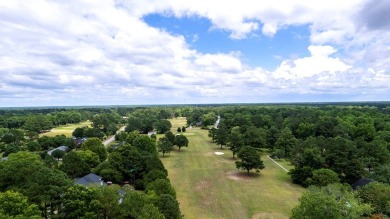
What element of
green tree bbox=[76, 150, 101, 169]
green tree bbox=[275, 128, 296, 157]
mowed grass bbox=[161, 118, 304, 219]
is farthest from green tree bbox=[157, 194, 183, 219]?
green tree bbox=[275, 128, 296, 157]

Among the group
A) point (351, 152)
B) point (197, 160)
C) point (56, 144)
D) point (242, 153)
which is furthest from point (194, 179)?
point (56, 144)

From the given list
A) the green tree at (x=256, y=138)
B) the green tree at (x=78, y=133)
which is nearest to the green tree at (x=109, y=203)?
the green tree at (x=256, y=138)

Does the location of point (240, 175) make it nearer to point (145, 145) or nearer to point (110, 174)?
point (145, 145)

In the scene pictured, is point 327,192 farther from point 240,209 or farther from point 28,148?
point 28,148

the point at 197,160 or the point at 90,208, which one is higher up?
the point at 90,208

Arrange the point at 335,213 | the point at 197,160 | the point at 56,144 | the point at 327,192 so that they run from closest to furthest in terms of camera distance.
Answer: the point at 335,213 → the point at 327,192 → the point at 197,160 → the point at 56,144

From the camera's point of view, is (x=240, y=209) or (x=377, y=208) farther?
(x=240, y=209)

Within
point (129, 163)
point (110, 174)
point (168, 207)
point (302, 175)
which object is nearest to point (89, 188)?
point (168, 207)

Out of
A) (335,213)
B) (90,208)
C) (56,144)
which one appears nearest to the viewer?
(335,213)

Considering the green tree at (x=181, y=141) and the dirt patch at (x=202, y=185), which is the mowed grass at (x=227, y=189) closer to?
the dirt patch at (x=202, y=185)
